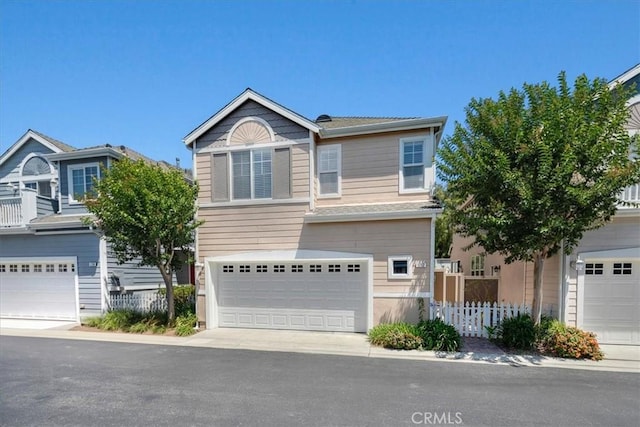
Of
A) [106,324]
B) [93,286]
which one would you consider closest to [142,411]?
[106,324]

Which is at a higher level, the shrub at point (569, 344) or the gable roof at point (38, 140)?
the gable roof at point (38, 140)

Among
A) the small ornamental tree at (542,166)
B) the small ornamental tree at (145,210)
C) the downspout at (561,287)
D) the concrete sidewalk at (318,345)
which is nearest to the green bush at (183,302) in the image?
the concrete sidewalk at (318,345)

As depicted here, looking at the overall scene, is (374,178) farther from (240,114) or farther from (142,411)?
(142,411)

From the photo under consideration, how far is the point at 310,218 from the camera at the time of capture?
9.20 m

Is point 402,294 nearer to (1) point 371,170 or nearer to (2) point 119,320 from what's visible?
(1) point 371,170

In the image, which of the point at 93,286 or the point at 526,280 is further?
the point at 93,286

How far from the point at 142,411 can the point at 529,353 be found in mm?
8203

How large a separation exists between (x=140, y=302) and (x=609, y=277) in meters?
14.4

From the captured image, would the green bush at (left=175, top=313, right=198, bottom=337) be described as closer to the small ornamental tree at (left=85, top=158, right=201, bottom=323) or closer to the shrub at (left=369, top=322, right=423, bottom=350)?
the small ornamental tree at (left=85, top=158, right=201, bottom=323)

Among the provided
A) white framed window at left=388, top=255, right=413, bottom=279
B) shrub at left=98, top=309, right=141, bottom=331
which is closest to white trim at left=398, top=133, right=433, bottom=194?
white framed window at left=388, top=255, right=413, bottom=279

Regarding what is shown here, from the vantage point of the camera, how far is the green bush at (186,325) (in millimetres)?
9289

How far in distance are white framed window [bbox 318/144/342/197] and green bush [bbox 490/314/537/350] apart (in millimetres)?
5794

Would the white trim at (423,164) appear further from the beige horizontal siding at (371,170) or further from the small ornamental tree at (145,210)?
the small ornamental tree at (145,210)

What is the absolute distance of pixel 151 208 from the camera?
8844 millimetres
